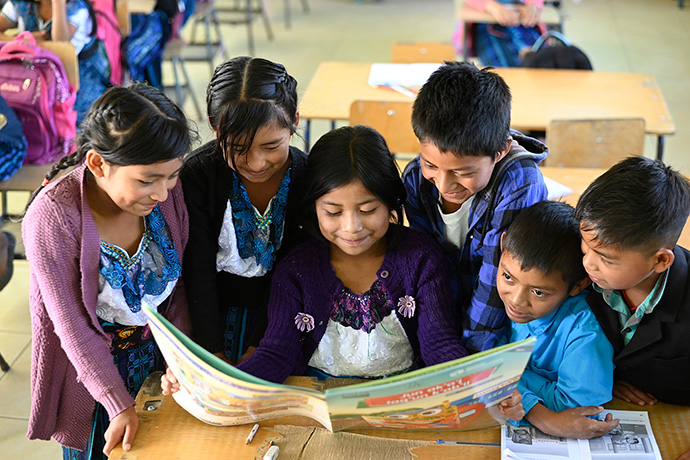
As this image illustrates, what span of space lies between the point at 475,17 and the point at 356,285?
2934 millimetres

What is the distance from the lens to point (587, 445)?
50.6 inches

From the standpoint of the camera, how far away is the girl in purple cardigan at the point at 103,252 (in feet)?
4.18

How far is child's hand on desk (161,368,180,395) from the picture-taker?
1336 millimetres

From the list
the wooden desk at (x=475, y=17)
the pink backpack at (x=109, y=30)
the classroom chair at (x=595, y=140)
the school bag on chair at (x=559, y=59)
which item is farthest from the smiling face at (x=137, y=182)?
the wooden desk at (x=475, y=17)

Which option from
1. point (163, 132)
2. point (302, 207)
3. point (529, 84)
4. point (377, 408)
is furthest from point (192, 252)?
point (529, 84)

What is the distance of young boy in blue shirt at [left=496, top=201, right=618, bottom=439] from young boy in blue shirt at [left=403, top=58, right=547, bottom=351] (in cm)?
7

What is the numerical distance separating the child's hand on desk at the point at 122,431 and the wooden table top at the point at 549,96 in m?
1.69

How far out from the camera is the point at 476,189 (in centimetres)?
147

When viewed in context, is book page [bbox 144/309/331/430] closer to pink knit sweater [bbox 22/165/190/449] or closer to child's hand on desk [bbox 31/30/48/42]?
pink knit sweater [bbox 22/165/190/449]

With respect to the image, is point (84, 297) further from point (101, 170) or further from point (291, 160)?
point (291, 160)

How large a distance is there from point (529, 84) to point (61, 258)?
2445mm

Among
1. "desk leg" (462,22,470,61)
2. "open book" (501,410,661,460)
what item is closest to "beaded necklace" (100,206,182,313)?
"open book" (501,410,661,460)

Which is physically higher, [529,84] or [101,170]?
[101,170]

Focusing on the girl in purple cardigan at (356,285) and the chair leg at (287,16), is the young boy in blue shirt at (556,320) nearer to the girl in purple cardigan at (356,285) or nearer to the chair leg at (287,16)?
the girl in purple cardigan at (356,285)
